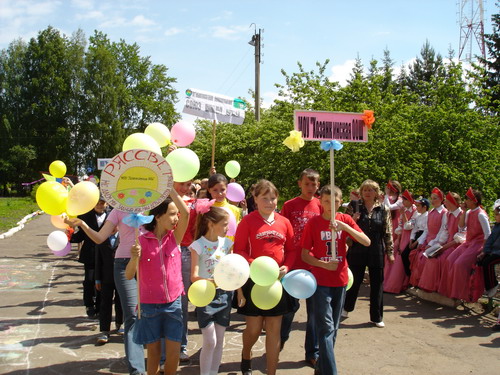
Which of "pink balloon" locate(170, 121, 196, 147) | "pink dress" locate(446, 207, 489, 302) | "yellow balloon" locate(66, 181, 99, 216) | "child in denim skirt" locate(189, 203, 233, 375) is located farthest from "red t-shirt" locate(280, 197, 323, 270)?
"pink dress" locate(446, 207, 489, 302)

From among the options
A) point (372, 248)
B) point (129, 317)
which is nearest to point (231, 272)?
point (129, 317)

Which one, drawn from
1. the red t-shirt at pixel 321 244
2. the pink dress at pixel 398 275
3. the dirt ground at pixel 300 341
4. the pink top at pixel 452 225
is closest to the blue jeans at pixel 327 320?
the red t-shirt at pixel 321 244

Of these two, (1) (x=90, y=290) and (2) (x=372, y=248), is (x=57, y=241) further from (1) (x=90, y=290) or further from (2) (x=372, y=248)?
(2) (x=372, y=248)

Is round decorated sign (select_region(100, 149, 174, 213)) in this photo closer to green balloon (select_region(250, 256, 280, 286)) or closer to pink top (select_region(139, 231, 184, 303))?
pink top (select_region(139, 231, 184, 303))

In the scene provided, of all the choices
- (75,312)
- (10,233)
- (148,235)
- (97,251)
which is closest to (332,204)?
(148,235)

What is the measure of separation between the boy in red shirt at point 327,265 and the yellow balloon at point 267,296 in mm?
485

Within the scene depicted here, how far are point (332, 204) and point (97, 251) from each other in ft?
10.2

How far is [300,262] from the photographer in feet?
16.4

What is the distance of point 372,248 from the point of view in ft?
21.9

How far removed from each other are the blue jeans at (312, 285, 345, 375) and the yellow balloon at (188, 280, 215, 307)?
1.02 metres

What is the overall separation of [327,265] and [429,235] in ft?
15.6

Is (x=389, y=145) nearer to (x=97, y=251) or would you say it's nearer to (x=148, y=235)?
(x=97, y=251)

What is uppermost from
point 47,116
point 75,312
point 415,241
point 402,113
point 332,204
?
point 47,116

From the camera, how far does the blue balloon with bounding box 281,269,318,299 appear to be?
420cm
